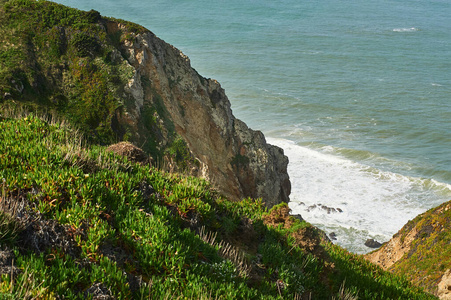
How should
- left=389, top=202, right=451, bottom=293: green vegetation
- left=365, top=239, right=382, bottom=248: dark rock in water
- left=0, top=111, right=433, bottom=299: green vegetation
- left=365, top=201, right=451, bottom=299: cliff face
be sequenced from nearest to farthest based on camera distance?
left=0, top=111, right=433, bottom=299: green vegetation < left=365, top=201, right=451, bottom=299: cliff face < left=389, top=202, right=451, bottom=293: green vegetation < left=365, top=239, right=382, bottom=248: dark rock in water

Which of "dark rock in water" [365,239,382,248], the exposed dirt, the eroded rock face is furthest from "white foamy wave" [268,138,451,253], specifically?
the exposed dirt

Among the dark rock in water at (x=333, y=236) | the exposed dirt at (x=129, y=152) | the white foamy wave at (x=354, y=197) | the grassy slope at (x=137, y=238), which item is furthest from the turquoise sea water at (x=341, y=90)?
the exposed dirt at (x=129, y=152)

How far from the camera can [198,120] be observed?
24797 millimetres

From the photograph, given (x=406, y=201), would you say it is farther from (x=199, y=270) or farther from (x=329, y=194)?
(x=199, y=270)

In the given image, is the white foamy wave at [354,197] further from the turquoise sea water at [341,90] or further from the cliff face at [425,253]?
the cliff face at [425,253]

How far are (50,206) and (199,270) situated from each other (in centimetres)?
259

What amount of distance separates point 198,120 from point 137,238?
1796 centimetres

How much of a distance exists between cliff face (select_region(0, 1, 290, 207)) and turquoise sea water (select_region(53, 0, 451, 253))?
14.7 m

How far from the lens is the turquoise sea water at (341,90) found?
40.6 m

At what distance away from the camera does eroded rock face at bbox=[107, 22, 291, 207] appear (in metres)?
21.6

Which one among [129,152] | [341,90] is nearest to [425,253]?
[129,152]

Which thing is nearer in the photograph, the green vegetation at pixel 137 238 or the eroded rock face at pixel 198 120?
the green vegetation at pixel 137 238

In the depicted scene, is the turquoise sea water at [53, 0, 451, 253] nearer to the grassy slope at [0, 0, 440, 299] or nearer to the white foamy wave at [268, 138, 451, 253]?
the white foamy wave at [268, 138, 451, 253]

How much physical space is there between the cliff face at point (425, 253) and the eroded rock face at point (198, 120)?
7.19m
